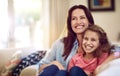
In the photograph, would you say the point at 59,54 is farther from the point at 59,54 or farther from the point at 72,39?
the point at 72,39

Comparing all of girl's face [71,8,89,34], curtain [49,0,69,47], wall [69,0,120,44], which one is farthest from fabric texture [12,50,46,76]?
wall [69,0,120,44]

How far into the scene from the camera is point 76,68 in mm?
2006

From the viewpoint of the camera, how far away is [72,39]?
2.46 m

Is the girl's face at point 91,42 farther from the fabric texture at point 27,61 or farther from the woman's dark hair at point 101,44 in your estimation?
the fabric texture at point 27,61

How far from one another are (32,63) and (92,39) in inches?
42.7

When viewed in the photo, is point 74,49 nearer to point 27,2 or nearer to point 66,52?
point 66,52

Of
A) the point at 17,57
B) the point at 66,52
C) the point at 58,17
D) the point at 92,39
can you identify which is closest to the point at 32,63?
the point at 17,57

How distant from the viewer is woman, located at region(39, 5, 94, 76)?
2371 mm

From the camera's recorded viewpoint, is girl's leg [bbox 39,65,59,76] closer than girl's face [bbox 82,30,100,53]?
Yes

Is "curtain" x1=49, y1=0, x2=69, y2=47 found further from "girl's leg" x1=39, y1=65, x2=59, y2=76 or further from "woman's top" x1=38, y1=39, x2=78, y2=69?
"girl's leg" x1=39, y1=65, x2=59, y2=76

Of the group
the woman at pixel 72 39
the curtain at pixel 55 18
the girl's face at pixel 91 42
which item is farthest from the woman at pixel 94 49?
the curtain at pixel 55 18

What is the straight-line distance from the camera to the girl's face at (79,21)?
2352mm

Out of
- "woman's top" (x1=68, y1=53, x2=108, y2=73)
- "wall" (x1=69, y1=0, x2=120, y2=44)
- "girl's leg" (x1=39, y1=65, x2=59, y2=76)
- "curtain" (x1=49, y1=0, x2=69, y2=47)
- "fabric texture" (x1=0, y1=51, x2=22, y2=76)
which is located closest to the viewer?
"girl's leg" (x1=39, y1=65, x2=59, y2=76)

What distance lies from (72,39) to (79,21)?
21 centimetres
